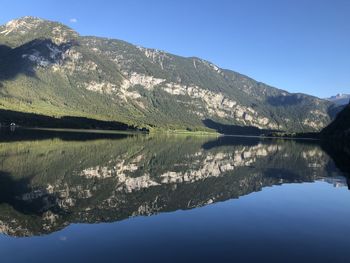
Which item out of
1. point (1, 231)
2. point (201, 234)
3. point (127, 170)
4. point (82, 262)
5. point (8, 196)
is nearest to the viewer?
point (82, 262)

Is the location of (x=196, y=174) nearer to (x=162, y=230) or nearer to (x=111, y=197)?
(x=111, y=197)

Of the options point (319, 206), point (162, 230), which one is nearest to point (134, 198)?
point (162, 230)

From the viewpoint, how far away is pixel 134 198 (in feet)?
118

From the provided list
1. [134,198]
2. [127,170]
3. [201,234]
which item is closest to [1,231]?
[201,234]

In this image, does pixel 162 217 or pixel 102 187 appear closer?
pixel 162 217

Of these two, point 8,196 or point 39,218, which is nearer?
point 39,218

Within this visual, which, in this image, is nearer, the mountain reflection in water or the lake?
the lake

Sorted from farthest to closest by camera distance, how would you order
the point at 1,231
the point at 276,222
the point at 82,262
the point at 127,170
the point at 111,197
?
1. the point at 127,170
2. the point at 111,197
3. the point at 276,222
4. the point at 1,231
5. the point at 82,262

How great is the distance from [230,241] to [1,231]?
1360 cm

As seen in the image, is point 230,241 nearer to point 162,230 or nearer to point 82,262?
point 162,230

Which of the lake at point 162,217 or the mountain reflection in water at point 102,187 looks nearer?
the lake at point 162,217

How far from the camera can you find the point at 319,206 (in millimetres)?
38969

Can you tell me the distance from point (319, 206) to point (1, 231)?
95.3 feet

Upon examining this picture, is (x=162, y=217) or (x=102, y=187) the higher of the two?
(x=102, y=187)
